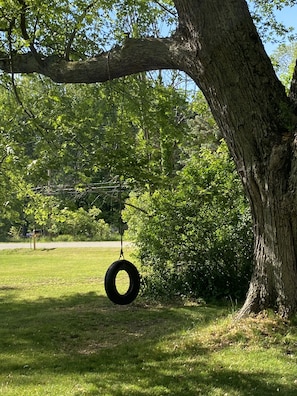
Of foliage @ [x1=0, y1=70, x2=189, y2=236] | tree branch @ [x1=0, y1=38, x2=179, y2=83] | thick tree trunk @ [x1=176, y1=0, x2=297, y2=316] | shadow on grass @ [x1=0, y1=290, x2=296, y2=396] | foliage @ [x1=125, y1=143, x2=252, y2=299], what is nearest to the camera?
shadow on grass @ [x1=0, y1=290, x2=296, y2=396]

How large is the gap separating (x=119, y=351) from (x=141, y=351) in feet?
0.99

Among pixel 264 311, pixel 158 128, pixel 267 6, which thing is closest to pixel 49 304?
pixel 158 128

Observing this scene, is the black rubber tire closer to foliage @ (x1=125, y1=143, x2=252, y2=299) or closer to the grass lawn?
the grass lawn

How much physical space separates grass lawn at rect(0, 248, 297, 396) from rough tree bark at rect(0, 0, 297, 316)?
880mm

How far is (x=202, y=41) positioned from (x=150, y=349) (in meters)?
3.78

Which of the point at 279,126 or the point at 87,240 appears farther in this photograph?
the point at 87,240

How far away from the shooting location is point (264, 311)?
613 centimetres

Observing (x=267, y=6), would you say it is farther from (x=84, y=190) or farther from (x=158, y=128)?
(x=84, y=190)

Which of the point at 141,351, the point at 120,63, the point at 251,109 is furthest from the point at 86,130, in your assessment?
the point at 141,351

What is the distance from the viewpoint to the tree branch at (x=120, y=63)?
6.05m

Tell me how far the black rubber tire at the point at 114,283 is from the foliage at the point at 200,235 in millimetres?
2154

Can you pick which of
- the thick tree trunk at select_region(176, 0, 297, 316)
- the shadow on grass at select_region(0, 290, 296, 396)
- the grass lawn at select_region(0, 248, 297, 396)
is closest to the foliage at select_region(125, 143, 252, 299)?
the grass lawn at select_region(0, 248, 297, 396)

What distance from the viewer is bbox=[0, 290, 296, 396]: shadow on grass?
448 centimetres

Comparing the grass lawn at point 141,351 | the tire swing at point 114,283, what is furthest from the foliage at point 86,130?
the grass lawn at point 141,351
